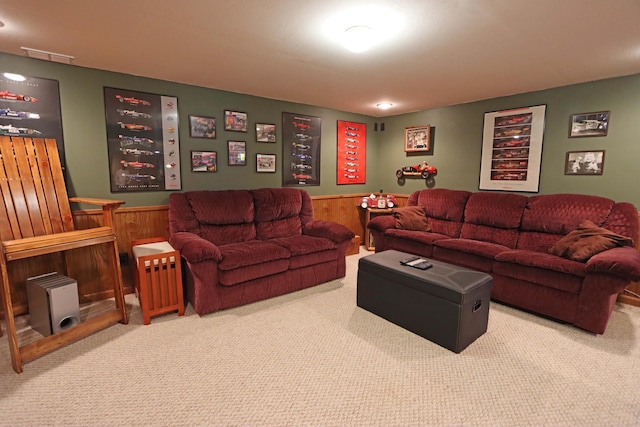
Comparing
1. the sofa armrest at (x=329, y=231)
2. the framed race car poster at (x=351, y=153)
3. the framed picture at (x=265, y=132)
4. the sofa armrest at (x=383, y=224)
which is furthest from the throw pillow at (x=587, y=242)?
the framed picture at (x=265, y=132)

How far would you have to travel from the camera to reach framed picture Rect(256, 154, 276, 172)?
4.18 meters

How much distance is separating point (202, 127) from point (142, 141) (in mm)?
662

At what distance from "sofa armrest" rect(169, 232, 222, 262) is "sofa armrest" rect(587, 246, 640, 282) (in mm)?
3059

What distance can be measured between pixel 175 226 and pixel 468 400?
9.53 ft

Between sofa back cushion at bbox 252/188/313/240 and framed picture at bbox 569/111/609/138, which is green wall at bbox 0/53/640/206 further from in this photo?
sofa back cushion at bbox 252/188/313/240

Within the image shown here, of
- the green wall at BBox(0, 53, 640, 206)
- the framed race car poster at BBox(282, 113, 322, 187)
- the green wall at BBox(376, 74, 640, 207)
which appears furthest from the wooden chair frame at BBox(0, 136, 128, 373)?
the green wall at BBox(376, 74, 640, 207)

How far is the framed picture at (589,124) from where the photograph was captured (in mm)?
3238

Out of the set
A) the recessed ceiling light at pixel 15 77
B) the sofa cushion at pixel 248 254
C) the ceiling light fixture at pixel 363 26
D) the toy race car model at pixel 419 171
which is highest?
the ceiling light fixture at pixel 363 26

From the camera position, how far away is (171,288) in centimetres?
278

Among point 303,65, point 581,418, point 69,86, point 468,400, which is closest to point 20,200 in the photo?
point 69,86

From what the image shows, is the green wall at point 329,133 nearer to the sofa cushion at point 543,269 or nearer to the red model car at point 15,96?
the red model car at point 15,96

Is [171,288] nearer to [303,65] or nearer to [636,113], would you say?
[303,65]

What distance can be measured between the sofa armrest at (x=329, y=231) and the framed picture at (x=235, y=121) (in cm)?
149

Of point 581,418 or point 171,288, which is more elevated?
point 171,288
